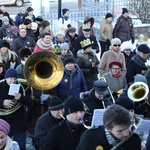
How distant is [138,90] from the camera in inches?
256

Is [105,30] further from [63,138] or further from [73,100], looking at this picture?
[63,138]

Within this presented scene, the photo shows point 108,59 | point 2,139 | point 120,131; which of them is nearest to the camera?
point 120,131

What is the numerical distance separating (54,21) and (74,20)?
77cm

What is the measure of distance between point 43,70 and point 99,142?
9.85ft

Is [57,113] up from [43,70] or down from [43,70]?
down

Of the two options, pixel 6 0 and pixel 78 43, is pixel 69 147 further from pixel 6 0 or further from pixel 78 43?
pixel 6 0

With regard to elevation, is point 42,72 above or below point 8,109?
above

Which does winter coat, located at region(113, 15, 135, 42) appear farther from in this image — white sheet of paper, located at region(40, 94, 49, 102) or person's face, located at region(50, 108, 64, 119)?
person's face, located at region(50, 108, 64, 119)

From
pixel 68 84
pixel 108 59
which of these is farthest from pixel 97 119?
pixel 108 59

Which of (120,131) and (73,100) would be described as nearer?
(120,131)

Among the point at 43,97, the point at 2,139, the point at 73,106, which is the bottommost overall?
the point at 43,97

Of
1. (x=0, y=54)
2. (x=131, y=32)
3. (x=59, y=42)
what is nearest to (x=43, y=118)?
(x=0, y=54)

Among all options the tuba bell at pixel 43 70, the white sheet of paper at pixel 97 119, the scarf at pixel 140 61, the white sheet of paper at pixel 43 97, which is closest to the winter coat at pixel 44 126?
the white sheet of paper at pixel 97 119

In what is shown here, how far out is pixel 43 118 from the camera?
5.56 meters
